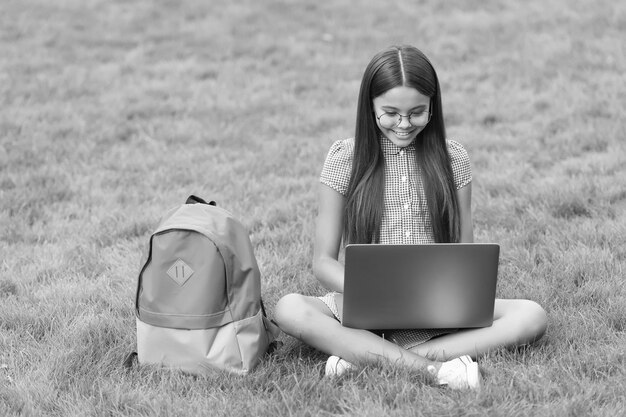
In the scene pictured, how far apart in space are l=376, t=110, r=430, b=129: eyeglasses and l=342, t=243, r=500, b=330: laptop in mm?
598

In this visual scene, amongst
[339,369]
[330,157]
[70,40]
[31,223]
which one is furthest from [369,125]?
[70,40]

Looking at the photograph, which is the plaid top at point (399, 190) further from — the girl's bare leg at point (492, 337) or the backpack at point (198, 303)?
the backpack at point (198, 303)

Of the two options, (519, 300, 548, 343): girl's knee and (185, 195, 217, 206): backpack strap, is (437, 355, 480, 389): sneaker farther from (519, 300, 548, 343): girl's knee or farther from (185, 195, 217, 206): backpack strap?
(185, 195, 217, 206): backpack strap

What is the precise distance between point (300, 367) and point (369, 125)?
962 millimetres

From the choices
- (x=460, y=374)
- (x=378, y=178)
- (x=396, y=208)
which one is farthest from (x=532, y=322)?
(x=378, y=178)

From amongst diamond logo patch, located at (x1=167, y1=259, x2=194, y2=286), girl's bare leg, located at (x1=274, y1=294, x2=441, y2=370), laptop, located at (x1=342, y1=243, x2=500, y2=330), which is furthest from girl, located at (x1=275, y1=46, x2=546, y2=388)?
diamond logo patch, located at (x1=167, y1=259, x2=194, y2=286)

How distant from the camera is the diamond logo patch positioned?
9.80ft

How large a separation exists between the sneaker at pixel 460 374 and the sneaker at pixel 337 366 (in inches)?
12.8

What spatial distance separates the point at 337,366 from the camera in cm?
296

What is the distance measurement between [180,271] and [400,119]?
99 cm

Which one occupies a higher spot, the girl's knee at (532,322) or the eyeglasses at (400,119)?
the eyeglasses at (400,119)

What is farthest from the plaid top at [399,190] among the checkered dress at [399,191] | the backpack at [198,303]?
the backpack at [198,303]

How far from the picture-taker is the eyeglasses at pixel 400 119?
311 centimetres

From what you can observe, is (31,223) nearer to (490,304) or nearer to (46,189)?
(46,189)
